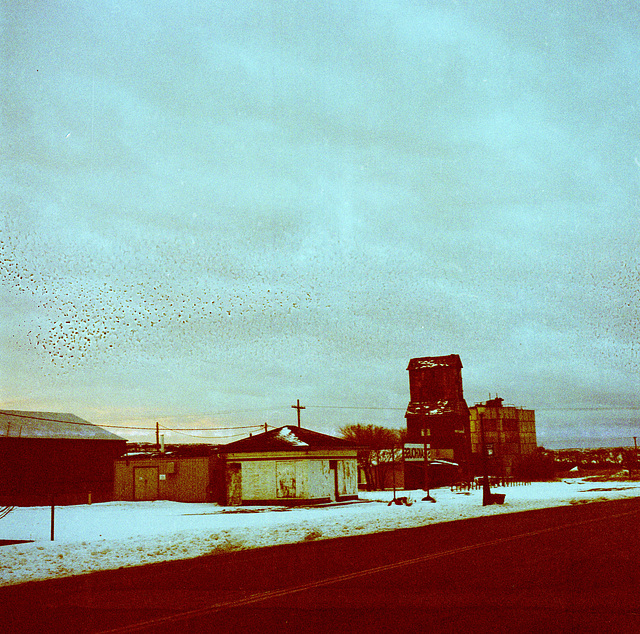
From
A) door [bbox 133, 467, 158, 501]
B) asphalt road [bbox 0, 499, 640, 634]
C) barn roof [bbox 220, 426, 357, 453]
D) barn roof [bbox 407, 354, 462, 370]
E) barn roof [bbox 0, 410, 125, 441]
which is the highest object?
barn roof [bbox 407, 354, 462, 370]

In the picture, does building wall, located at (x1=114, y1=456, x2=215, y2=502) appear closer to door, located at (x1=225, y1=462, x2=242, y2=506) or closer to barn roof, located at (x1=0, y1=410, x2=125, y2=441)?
door, located at (x1=225, y1=462, x2=242, y2=506)

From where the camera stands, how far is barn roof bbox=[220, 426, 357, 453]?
134 ft

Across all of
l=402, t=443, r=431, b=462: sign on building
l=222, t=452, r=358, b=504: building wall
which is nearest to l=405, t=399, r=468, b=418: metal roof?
l=402, t=443, r=431, b=462: sign on building

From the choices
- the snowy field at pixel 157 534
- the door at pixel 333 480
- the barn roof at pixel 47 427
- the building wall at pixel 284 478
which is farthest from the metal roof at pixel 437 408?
the snowy field at pixel 157 534

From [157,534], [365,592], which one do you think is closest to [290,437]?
[157,534]

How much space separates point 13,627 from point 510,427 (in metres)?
118

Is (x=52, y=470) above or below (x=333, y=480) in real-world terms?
above

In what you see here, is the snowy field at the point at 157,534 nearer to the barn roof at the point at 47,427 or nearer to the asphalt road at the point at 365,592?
the asphalt road at the point at 365,592

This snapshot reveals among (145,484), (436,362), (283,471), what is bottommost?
(145,484)

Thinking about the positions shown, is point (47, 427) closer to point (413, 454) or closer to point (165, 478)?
point (165, 478)

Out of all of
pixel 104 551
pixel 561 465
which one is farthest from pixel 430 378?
pixel 104 551

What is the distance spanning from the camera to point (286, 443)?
1622 inches

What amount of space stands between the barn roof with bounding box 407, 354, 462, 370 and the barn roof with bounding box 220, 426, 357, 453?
45.7m

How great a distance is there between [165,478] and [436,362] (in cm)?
4798
